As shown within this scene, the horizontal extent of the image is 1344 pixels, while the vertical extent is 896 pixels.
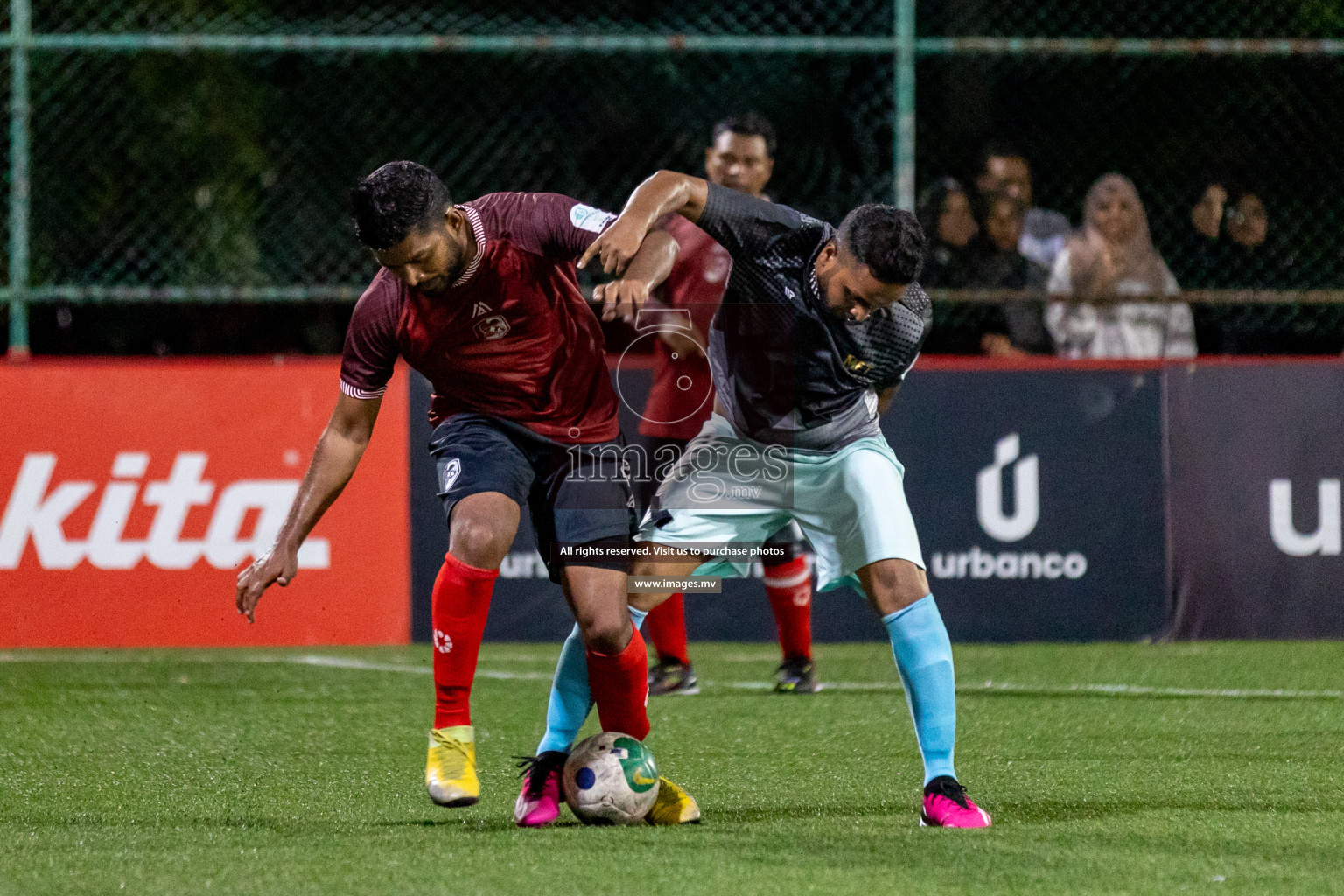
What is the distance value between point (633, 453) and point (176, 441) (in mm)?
2418

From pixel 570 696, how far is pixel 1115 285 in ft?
17.3

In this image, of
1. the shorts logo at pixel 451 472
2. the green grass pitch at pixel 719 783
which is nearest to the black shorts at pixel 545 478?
the shorts logo at pixel 451 472

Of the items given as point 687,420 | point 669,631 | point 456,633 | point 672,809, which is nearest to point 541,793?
point 672,809

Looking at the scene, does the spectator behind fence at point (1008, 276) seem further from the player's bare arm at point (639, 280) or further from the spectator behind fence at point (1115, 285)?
the player's bare arm at point (639, 280)

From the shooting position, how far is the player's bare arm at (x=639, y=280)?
4.04 meters

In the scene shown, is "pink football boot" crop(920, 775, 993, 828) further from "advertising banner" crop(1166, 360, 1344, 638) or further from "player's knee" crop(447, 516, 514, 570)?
"advertising banner" crop(1166, 360, 1344, 638)

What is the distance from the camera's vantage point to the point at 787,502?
4.83 m

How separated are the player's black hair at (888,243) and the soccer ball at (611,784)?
4.26 feet

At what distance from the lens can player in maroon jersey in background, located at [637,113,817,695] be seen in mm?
7016

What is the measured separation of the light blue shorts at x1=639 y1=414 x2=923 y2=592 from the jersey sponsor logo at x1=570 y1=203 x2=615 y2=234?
735 mm

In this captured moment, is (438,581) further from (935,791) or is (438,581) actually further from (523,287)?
(935,791)

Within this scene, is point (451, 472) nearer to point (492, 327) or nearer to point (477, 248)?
point (492, 327)

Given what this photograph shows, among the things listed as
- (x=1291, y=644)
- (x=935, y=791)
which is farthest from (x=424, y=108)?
(x=935, y=791)

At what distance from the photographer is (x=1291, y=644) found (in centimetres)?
866
